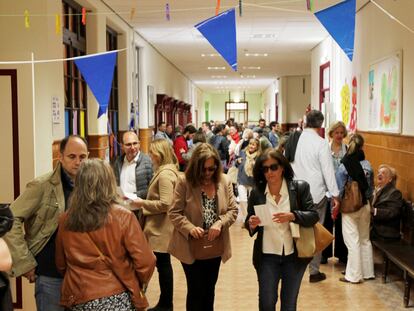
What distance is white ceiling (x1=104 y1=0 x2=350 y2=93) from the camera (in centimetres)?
872

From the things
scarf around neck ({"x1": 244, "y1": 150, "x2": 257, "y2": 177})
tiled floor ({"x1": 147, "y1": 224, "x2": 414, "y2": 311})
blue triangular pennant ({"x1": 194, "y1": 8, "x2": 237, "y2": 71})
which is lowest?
tiled floor ({"x1": 147, "y1": 224, "x2": 414, "y2": 311})

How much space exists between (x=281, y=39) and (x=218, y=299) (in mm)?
8502

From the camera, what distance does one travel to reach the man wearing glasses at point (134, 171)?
518 centimetres

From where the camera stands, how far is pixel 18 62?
4.96m

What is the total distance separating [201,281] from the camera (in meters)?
4.08

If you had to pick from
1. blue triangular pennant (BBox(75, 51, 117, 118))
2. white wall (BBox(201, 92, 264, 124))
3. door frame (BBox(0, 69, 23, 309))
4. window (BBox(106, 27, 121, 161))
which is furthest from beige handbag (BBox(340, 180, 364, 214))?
white wall (BBox(201, 92, 264, 124))

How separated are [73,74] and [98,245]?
5730 mm

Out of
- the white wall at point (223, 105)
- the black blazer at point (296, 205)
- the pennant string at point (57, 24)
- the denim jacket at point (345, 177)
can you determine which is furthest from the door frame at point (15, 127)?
the white wall at point (223, 105)

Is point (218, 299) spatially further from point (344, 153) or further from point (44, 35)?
point (44, 35)

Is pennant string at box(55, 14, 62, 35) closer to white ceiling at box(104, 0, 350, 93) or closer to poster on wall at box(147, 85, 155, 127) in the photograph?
white ceiling at box(104, 0, 350, 93)

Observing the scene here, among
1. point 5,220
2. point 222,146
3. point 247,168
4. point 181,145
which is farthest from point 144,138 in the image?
point 5,220

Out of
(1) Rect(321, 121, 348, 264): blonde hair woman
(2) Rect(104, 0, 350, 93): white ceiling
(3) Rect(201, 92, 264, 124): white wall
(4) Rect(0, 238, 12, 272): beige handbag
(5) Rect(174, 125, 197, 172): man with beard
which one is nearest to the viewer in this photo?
(4) Rect(0, 238, 12, 272): beige handbag

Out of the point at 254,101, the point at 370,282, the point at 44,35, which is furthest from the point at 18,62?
the point at 254,101

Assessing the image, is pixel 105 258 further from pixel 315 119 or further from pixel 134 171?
pixel 315 119
